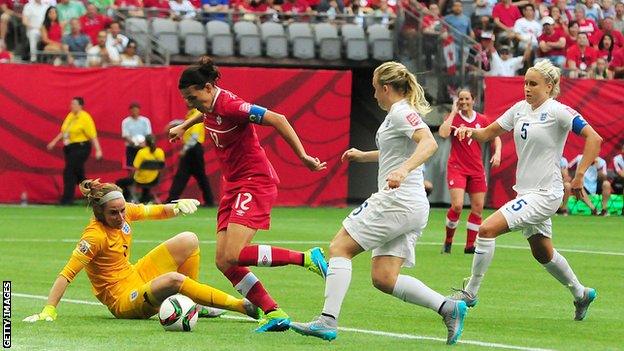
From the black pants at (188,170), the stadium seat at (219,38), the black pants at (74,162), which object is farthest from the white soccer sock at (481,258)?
the stadium seat at (219,38)

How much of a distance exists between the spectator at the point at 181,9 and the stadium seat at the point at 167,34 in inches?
18.2

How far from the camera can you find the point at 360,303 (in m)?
12.9

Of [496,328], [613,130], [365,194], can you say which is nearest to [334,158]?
[365,194]

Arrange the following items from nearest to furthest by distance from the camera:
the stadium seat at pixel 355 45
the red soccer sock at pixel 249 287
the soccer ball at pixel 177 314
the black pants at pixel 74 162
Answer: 1. the soccer ball at pixel 177 314
2. the red soccer sock at pixel 249 287
3. the black pants at pixel 74 162
4. the stadium seat at pixel 355 45

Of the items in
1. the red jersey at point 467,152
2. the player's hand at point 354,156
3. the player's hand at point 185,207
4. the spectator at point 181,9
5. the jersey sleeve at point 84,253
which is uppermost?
the player's hand at point 354,156

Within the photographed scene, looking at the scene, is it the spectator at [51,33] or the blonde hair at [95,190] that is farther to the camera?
the spectator at [51,33]

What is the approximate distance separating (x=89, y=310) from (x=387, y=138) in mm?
3440

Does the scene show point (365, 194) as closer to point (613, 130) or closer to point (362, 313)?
point (613, 130)

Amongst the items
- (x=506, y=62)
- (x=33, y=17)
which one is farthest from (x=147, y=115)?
(x=506, y=62)

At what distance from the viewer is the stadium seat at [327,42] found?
31.5 m

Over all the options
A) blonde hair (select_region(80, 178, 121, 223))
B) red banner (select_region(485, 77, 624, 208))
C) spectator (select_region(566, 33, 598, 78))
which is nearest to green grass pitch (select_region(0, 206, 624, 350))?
blonde hair (select_region(80, 178, 121, 223))

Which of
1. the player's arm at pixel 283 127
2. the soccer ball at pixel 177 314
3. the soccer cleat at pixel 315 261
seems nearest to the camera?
the player's arm at pixel 283 127

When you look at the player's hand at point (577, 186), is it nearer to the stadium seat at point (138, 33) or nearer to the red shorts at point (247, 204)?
the red shorts at point (247, 204)

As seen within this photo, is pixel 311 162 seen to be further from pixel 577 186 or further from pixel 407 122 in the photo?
pixel 577 186
